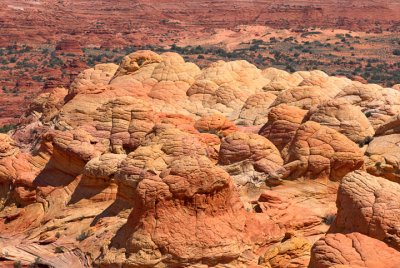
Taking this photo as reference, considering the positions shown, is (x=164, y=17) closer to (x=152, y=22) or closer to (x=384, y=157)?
(x=152, y=22)

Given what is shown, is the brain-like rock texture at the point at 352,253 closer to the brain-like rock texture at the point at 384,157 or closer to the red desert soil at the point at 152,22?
the brain-like rock texture at the point at 384,157

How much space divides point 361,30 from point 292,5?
77.0 ft

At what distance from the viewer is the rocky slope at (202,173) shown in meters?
19.4

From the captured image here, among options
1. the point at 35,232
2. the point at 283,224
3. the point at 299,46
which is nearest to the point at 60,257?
the point at 35,232

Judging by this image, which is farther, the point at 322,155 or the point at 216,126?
the point at 216,126

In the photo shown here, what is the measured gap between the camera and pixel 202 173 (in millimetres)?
20406

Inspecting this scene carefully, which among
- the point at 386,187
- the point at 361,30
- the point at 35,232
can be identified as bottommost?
the point at 361,30

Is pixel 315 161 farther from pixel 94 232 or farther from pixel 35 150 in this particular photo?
pixel 35 150

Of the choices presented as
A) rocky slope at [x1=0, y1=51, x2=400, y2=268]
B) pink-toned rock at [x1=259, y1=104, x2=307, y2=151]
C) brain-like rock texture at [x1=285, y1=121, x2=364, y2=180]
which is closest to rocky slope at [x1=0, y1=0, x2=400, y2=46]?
rocky slope at [x1=0, y1=51, x2=400, y2=268]

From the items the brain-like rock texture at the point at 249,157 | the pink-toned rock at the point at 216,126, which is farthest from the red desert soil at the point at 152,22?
the brain-like rock texture at the point at 249,157

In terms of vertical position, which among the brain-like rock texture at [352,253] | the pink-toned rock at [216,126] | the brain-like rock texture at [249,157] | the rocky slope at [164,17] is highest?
the brain-like rock texture at [352,253]

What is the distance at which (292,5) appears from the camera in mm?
161375

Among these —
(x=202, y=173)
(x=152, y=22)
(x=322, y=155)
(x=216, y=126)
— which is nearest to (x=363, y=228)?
(x=202, y=173)

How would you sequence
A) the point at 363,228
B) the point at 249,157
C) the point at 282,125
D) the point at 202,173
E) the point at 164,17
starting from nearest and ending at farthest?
the point at 363,228, the point at 202,173, the point at 249,157, the point at 282,125, the point at 164,17
